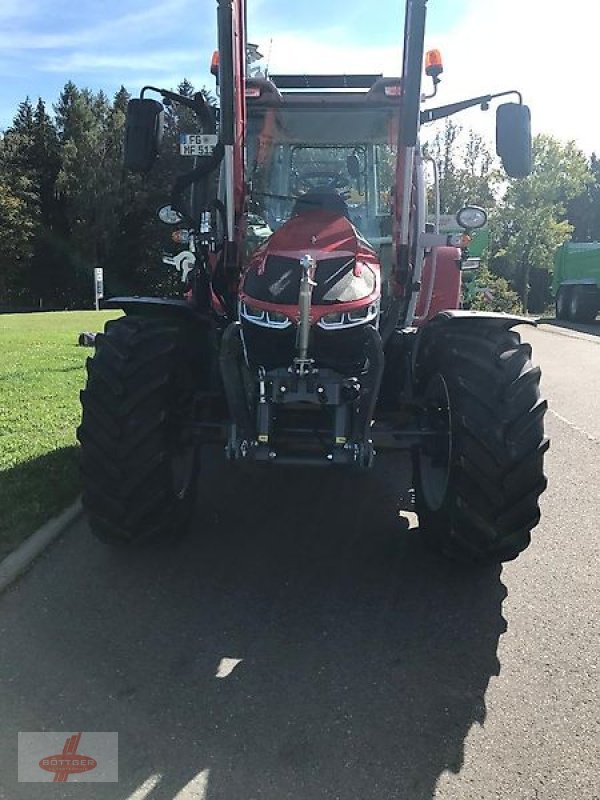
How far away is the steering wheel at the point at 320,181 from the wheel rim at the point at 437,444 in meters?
1.84

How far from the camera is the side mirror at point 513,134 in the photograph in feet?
14.4

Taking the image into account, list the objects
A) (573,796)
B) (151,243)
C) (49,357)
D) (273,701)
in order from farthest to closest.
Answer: (151,243) < (49,357) < (273,701) < (573,796)

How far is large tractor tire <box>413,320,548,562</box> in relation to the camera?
3.91 metres

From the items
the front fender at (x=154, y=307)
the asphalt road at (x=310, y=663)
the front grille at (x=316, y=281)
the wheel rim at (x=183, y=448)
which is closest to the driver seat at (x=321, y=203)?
the front grille at (x=316, y=281)

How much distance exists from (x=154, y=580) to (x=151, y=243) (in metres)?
44.5

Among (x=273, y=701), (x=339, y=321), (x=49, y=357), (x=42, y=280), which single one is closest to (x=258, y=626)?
(x=273, y=701)

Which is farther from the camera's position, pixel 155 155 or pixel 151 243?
pixel 151 243

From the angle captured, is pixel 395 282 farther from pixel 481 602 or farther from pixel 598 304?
pixel 598 304

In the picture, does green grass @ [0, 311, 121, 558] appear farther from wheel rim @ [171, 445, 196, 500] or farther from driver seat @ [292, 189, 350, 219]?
driver seat @ [292, 189, 350, 219]

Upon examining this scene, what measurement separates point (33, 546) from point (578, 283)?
22.8 m

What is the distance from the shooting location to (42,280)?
49.5 meters

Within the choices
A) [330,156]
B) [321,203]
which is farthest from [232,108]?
[330,156]

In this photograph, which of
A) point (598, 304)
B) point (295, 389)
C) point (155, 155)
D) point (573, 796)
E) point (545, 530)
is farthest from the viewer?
point (598, 304)

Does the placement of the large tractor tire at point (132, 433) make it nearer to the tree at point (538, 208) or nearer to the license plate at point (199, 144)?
the license plate at point (199, 144)
